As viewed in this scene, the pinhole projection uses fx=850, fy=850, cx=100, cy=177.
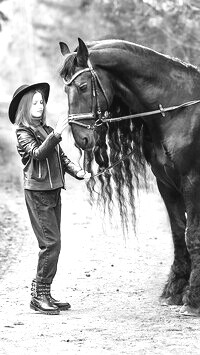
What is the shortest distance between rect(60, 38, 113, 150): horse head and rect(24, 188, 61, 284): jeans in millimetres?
742

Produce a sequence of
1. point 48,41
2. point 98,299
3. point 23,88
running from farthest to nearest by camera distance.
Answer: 1. point 48,41
2. point 98,299
3. point 23,88

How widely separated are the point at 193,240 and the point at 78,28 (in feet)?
76.5

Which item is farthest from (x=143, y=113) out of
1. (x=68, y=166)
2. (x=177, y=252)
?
(x=177, y=252)

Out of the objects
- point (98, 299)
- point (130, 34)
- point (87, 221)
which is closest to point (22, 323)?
point (98, 299)

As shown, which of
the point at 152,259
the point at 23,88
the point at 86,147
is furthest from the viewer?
the point at 152,259

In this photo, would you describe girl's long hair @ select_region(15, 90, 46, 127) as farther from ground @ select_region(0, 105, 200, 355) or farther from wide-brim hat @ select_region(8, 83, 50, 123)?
ground @ select_region(0, 105, 200, 355)

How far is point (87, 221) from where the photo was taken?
13234 millimetres

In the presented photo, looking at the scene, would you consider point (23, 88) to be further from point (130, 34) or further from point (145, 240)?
point (130, 34)

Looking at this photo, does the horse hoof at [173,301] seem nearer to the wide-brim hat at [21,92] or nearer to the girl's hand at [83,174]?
the girl's hand at [83,174]

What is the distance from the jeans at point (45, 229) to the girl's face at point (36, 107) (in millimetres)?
641

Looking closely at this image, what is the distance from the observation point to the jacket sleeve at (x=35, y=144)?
22.7ft

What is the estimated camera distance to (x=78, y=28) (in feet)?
97.4

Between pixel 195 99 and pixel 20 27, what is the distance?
3570 centimetres

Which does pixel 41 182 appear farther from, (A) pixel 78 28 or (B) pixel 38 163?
(A) pixel 78 28
